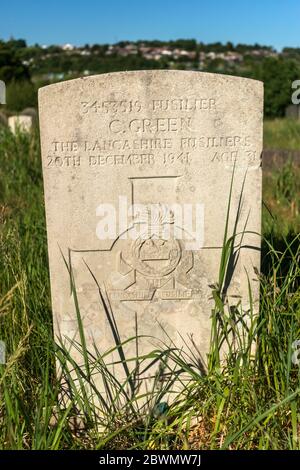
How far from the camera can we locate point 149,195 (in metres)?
2.25

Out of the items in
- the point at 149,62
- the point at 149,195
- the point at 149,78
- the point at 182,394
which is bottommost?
the point at 182,394

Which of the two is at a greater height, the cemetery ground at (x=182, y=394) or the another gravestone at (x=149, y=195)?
the another gravestone at (x=149, y=195)

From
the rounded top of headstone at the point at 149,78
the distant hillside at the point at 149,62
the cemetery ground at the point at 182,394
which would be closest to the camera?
the cemetery ground at the point at 182,394

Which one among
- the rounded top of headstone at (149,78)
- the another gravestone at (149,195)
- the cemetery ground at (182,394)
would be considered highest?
the rounded top of headstone at (149,78)

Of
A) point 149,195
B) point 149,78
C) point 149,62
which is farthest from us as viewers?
point 149,62

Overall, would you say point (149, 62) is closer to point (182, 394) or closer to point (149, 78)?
point (149, 78)

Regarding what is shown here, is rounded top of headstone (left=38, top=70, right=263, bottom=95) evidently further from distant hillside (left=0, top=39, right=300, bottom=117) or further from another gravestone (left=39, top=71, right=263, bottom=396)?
distant hillside (left=0, top=39, right=300, bottom=117)

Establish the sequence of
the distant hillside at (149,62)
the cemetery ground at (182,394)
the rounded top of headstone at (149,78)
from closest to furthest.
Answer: the cemetery ground at (182,394) → the rounded top of headstone at (149,78) → the distant hillside at (149,62)

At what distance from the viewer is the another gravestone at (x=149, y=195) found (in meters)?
2.15

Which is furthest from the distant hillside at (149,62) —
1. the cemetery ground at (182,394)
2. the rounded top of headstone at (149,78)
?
the cemetery ground at (182,394)

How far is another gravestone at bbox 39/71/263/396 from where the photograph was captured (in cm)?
215

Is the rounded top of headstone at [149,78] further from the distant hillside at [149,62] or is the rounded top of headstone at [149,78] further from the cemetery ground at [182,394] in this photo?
the cemetery ground at [182,394]

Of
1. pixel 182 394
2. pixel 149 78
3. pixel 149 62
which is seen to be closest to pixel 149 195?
pixel 149 78

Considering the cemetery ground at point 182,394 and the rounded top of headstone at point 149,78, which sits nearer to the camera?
the cemetery ground at point 182,394
